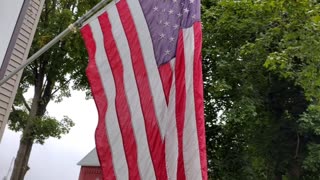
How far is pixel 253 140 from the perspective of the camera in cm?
1892

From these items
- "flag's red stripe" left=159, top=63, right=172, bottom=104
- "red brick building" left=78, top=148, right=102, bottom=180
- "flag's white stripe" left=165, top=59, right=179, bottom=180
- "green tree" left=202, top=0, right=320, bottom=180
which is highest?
"red brick building" left=78, top=148, right=102, bottom=180

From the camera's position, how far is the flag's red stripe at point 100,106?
4066 mm

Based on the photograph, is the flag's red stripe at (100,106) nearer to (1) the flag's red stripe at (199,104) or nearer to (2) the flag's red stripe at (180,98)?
(2) the flag's red stripe at (180,98)

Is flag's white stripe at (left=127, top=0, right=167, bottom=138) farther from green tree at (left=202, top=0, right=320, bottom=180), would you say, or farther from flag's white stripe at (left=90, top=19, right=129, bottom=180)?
green tree at (left=202, top=0, right=320, bottom=180)

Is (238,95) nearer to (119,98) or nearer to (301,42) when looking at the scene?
(301,42)

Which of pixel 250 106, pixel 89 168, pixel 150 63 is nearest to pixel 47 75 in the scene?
pixel 250 106

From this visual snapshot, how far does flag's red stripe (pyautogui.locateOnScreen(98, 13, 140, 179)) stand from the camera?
4090mm

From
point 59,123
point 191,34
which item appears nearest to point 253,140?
point 59,123

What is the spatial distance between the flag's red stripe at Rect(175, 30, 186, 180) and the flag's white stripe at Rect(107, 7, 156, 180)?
0.93 feet

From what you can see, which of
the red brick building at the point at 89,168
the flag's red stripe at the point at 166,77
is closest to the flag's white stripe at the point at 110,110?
the flag's red stripe at the point at 166,77

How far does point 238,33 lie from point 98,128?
13251mm

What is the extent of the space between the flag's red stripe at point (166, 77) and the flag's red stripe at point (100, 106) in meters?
0.60

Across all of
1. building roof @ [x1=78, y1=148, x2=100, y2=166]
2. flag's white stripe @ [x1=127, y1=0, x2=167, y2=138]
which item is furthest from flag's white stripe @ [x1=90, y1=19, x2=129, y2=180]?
building roof @ [x1=78, y1=148, x2=100, y2=166]

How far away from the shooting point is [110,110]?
4195 millimetres
